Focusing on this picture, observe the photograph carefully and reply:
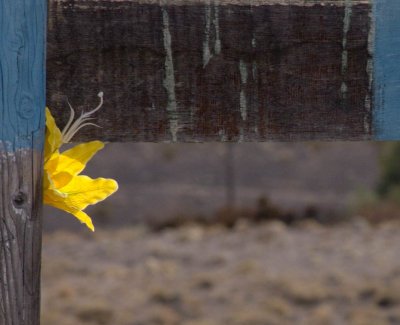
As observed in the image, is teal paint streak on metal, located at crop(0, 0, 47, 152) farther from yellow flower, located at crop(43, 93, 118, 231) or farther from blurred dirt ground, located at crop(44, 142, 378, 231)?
blurred dirt ground, located at crop(44, 142, 378, 231)

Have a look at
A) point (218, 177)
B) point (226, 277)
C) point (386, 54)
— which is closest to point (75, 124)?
point (386, 54)

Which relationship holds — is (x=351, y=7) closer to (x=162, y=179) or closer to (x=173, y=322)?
(x=173, y=322)

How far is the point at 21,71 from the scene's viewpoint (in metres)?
1.06

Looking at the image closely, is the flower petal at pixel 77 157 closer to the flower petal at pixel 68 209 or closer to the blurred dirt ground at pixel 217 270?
the flower petal at pixel 68 209

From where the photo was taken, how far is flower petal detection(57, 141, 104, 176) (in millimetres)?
1148

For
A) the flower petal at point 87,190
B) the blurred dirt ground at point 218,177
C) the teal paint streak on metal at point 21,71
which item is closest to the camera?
the teal paint streak on metal at point 21,71

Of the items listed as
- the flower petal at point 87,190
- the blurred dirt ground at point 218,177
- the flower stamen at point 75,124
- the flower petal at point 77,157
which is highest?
the flower stamen at point 75,124

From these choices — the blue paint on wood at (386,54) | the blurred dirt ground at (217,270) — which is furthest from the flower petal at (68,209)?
the blurred dirt ground at (217,270)

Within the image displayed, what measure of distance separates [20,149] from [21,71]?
11 centimetres

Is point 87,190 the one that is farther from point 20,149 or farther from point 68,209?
point 20,149

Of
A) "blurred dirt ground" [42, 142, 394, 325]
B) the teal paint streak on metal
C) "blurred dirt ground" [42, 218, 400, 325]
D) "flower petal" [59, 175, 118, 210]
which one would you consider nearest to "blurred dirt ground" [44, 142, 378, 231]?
"blurred dirt ground" [42, 142, 394, 325]

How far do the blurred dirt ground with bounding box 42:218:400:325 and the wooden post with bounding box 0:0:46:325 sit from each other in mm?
7082

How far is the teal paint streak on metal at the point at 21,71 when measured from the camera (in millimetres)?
1050

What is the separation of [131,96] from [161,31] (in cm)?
10
